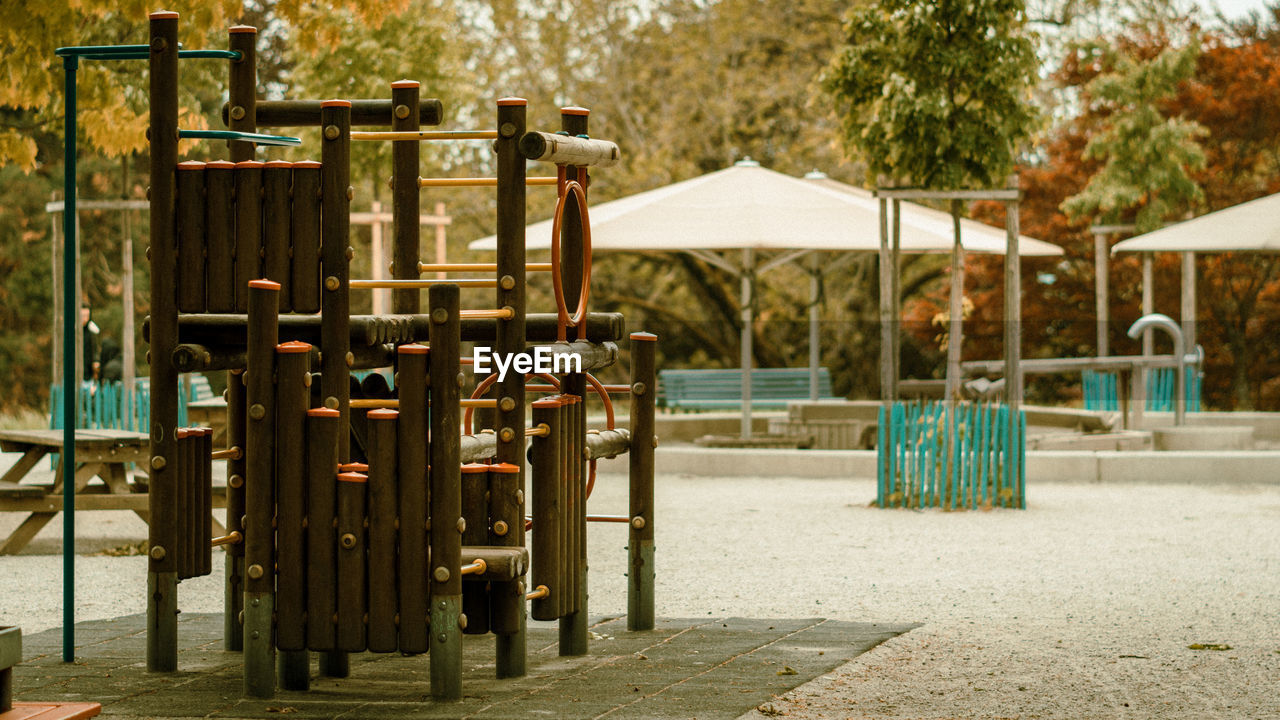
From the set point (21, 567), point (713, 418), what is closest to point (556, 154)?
point (21, 567)

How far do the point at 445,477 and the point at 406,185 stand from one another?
1567 millimetres

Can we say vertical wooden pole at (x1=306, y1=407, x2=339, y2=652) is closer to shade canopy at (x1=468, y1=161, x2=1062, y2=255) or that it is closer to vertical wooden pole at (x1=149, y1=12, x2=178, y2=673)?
vertical wooden pole at (x1=149, y1=12, x2=178, y2=673)

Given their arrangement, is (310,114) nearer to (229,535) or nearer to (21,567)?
(229,535)

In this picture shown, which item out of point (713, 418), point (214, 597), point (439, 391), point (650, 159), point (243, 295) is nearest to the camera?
point (439, 391)

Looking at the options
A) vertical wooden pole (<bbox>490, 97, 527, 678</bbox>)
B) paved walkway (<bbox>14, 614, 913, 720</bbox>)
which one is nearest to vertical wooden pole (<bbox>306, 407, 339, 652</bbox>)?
paved walkway (<bbox>14, 614, 913, 720</bbox>)

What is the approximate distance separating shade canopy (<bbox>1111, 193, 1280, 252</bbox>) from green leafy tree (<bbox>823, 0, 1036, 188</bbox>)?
3514 millimetres

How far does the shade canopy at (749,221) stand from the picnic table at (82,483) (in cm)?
507

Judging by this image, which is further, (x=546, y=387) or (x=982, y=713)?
(x=546, y=387)

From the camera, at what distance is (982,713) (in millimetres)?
4836

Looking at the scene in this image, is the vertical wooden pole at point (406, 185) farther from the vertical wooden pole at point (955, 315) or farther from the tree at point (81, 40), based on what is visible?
the vertical wooden pole at point (955, 315)

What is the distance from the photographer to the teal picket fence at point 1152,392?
18.6 metres

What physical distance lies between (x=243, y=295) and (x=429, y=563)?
1071mm

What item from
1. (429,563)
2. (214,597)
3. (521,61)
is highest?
(521,61)

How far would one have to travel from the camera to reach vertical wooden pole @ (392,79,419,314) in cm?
594
